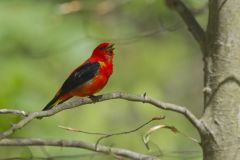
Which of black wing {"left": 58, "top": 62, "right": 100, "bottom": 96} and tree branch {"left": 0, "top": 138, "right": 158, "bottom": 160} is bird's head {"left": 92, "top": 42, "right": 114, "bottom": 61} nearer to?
black wing {"left": 58, "top": 62, "right": 100, "bottom": 96}

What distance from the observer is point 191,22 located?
277cm

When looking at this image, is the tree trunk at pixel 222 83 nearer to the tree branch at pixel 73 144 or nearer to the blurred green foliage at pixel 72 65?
the tree branch at pixel 73 144

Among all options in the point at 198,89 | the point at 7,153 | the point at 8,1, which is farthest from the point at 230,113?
the point at 198,89

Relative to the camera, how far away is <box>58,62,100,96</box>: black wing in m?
3.98

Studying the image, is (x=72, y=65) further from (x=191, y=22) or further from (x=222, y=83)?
(x=222, y=83)

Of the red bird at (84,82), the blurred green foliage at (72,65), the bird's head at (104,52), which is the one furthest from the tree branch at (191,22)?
the bird's head at (104,52)

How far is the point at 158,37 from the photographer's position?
782cm

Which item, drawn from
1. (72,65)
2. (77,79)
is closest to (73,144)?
(77,79)

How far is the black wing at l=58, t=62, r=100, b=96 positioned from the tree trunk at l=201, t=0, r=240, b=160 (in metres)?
1.52

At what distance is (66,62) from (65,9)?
61 cm

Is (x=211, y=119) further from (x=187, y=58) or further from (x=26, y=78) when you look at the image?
(x=187, y=58)

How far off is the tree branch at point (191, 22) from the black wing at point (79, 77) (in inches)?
49.2

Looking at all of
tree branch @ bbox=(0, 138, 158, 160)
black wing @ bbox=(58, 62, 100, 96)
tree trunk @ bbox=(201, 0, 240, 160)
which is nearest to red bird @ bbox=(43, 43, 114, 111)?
black wing @ bbox=(58, 62, 100, 96)

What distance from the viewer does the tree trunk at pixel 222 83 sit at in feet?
8.20
